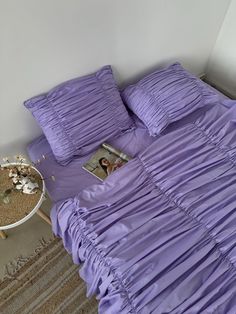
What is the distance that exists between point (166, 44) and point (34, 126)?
0.87 metres

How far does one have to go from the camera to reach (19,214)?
3.88ft

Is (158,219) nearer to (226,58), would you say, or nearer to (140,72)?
(140,72)

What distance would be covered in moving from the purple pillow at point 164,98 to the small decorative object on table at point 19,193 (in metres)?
0.60

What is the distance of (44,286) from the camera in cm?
138

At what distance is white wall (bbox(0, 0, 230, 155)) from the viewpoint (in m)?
1.10

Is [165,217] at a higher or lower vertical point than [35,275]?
higher

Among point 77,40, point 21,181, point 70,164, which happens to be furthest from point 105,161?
point 77,40

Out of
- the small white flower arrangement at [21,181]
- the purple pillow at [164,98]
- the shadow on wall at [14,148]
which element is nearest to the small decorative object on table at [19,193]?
the small white flower arrangement at [21,181]

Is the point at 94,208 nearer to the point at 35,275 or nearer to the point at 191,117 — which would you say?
the point at 35,275

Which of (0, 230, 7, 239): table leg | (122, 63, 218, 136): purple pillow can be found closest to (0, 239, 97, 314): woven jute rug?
(0, 230, 7, 239): table leg

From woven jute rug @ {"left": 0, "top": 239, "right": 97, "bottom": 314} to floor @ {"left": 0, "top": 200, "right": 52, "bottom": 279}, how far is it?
0.10ft

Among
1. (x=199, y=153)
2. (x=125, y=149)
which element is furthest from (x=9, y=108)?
(x=199, y=153)

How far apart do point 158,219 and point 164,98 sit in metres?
0.65

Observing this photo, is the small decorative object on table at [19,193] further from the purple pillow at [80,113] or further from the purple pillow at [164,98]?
the purple pillow at [164,98]
